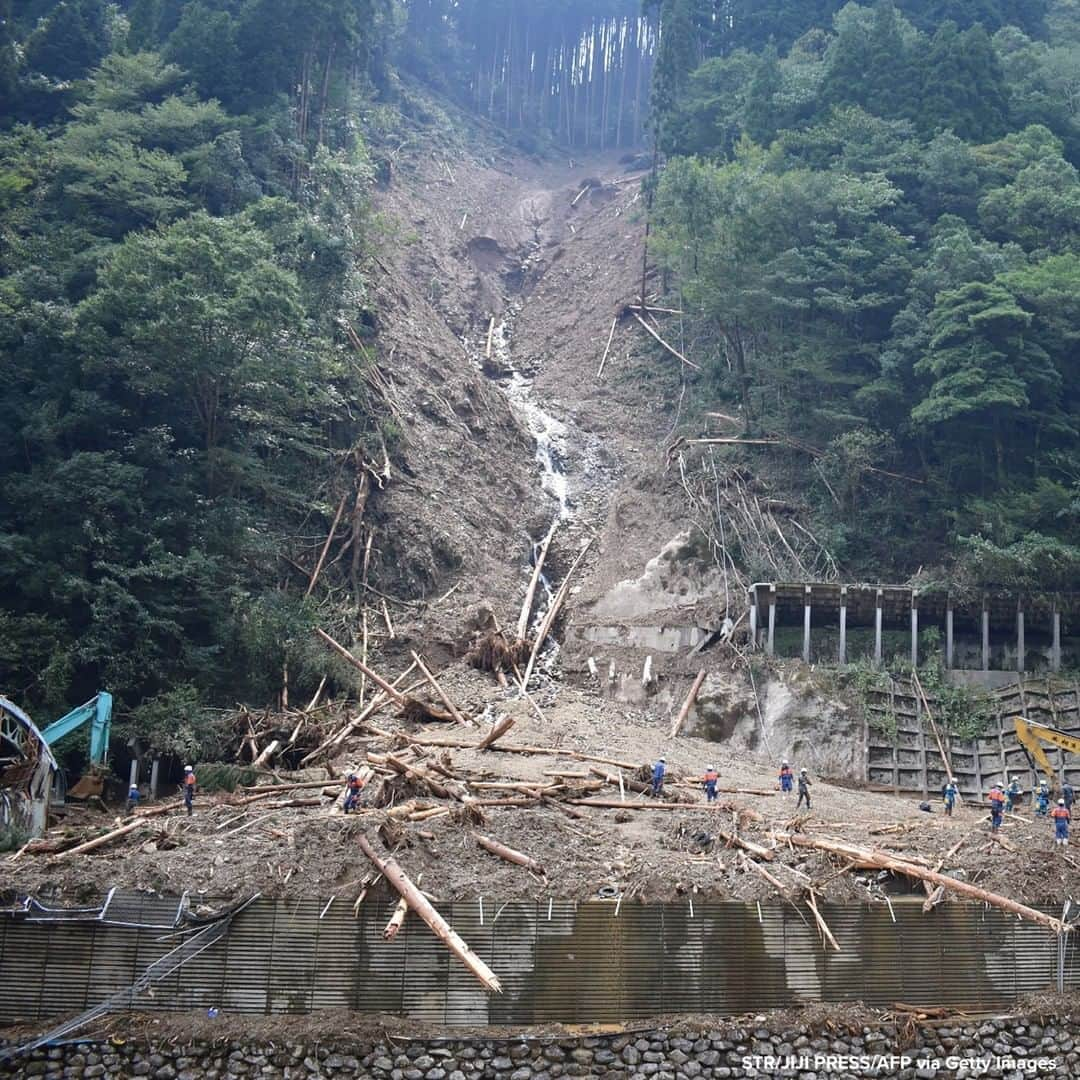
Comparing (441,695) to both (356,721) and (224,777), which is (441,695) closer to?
(356,721)

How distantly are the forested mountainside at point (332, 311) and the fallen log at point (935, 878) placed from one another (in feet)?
39.3

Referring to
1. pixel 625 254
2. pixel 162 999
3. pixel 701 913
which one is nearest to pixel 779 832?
pixel 701 913

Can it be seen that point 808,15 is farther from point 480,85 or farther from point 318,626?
point 318,626

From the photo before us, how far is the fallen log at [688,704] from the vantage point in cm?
2456

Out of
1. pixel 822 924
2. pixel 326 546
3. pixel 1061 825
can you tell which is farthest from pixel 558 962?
pixel 326 546

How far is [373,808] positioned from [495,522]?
1700 cm

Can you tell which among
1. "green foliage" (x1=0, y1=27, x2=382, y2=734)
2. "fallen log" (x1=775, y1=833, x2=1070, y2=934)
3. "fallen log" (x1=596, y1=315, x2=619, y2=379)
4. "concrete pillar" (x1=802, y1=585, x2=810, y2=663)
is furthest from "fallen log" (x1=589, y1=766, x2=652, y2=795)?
"fallen log" (x1=596, y1=315, x2=619, y2=379)

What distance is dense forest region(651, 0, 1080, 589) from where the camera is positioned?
28219mm

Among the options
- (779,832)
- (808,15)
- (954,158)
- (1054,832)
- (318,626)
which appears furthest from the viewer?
(808,15)

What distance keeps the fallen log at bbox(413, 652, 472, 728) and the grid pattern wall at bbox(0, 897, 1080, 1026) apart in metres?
9.46

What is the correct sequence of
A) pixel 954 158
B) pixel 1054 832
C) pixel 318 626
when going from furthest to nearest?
pixel 954 158 < pixel 318 626 < pixel 1054 832

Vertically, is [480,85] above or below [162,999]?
above

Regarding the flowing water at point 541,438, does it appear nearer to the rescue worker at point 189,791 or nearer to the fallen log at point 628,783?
the fallen log at point 628,783

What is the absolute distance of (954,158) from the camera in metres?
33.3
